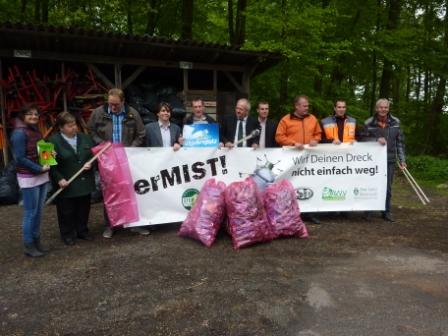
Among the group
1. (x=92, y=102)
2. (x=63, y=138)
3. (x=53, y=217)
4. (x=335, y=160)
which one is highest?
(x=92, y=102)

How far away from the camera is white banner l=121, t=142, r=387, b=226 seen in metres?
5.00

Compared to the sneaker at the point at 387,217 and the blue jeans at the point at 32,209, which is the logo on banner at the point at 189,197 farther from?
the sneaker at the point at 387,217

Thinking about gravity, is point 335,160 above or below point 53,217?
above

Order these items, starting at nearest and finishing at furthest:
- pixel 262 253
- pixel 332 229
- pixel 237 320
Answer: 1. pixel 237 320
2. pixel 262 253
3. pixel 332 229

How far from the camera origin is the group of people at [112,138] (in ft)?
13.3

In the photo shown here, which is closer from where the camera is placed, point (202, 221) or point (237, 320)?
point (237, 320)

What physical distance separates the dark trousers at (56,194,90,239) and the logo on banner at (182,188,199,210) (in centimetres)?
121

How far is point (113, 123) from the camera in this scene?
4.78 meters

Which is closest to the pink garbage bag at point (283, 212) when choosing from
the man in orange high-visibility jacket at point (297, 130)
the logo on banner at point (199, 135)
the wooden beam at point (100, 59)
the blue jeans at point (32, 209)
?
the man in orange high-visibility jacket at point (297, 130)

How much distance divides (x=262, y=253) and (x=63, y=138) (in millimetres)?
2596

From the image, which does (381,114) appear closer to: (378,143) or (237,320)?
(378,143)

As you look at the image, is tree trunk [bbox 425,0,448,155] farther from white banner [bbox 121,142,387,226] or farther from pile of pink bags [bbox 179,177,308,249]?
pile of pink bags [bbox 179,177,308,249]

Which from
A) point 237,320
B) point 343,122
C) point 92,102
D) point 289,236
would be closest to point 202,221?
point 289,236

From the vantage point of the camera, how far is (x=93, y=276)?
3.67 meters
